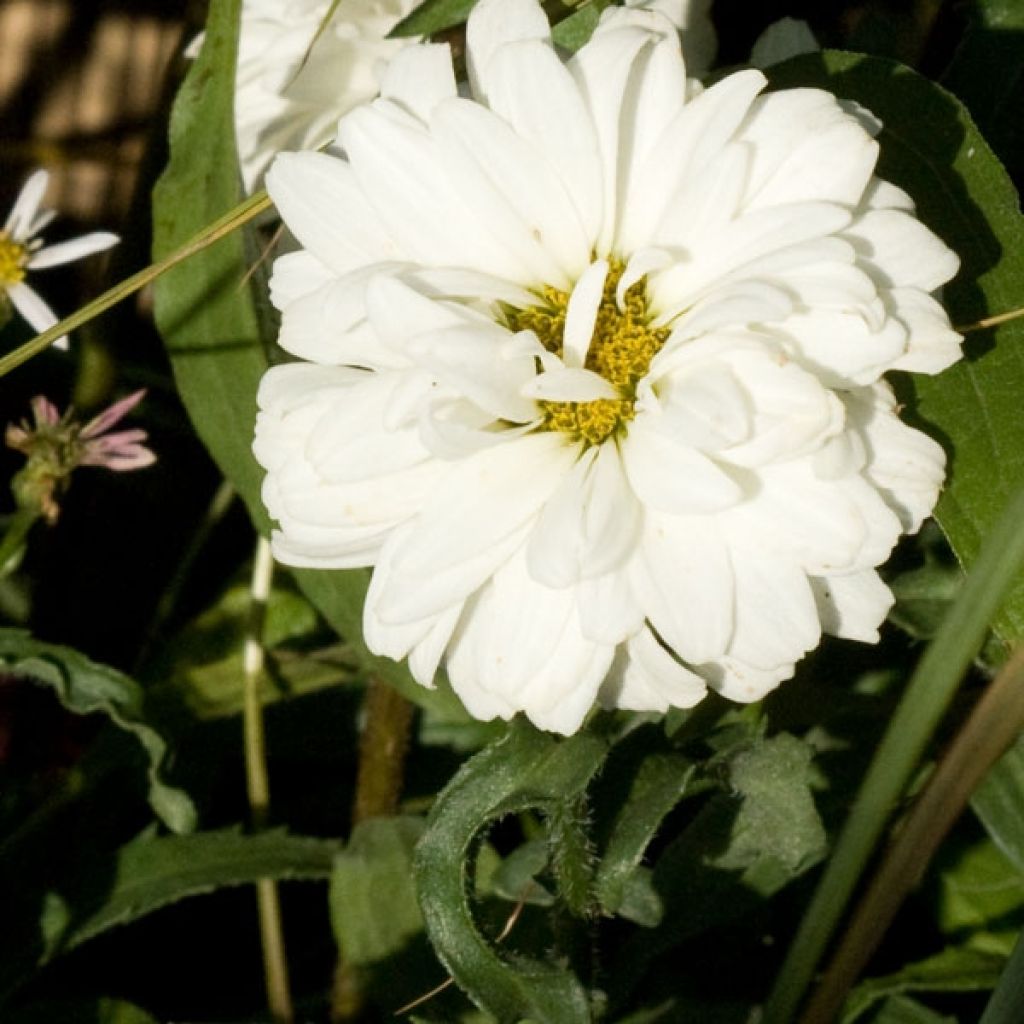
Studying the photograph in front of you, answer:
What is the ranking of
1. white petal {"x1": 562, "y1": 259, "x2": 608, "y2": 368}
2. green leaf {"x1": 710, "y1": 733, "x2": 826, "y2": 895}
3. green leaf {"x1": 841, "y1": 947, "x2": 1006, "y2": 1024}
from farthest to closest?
green leaf {"x1": 841, "y1": 947, "x2": 1006, "y2": 1024}
green leaf {"x1": 710, "y1": 733, "x2": 826, "y2": 895}
white petal {"x1": 562, "y1": 259, "x2": 608, "y2": 368}

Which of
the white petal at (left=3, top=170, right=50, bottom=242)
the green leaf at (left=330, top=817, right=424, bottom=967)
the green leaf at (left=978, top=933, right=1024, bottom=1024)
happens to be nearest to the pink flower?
the white petal at (left=3, top=170, right=50, bottom=242)

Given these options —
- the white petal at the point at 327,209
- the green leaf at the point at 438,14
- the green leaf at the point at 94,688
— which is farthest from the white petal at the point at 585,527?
the green leaf at the point at 94,688

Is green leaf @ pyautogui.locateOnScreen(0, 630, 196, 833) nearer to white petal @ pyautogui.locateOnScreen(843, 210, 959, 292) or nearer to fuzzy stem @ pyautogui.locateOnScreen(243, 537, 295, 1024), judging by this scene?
fuzzy stem @ pyautogui.locateOnScreen(243, 537, 295, 1024)

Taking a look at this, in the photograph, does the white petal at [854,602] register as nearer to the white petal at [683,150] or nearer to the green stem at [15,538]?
the white petal at [683,150]

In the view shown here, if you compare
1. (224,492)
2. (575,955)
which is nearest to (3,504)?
(224,492)

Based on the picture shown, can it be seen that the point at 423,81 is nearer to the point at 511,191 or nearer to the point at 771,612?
the point at 511,191

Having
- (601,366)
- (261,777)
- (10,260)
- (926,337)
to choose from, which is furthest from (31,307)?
(926,337)

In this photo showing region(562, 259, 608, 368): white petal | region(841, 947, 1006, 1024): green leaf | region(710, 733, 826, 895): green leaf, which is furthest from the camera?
region(841, 947, 1006, 1024): green leaf

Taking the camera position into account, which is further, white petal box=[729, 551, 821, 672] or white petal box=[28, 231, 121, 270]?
white petal box=[28, 231, 121, 270]
